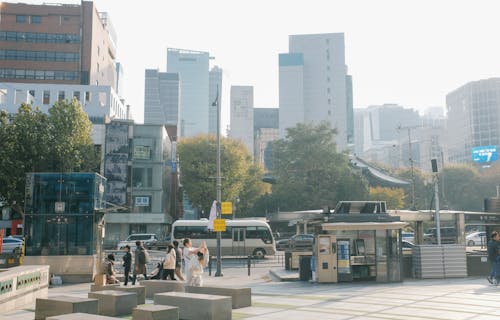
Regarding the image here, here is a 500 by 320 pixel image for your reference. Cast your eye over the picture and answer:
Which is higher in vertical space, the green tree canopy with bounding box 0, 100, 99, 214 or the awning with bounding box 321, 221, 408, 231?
the green tree canopy with bounding box 0, 100, 99, 214

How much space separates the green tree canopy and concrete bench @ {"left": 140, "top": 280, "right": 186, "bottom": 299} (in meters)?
22.3

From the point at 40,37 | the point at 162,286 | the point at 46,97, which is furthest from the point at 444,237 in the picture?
the point at 40,37

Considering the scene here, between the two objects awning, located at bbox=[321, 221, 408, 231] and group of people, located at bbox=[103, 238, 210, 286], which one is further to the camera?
awning, located at bbox=[321, 221, 408, 231]

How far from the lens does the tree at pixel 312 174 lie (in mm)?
62344

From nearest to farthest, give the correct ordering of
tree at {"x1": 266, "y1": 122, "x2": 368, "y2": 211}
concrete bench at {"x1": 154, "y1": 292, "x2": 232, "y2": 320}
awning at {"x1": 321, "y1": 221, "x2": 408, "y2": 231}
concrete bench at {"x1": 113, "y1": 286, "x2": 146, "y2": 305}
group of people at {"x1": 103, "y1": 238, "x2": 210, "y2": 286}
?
concrete bench at {"x1": 154, "y1": 292, "x2": 232, "y2": 320} → concrete bench at {"x1": 113, "y1": 286, "x2": 146, "y2": 305} → group of people at {"x1": 103, "y1": 238, "x2": 210, "y2": 286} → awning at {"x1": 321, "y1": 221, "x2": 408, "y2": 231} → tree at {"x1": 266, "y1": 122, "x2": 368, "y2": 211}

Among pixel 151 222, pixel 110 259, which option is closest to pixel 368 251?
pixel 110 259

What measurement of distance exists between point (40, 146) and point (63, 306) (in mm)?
27063

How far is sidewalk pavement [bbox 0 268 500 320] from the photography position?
12079 millimetres

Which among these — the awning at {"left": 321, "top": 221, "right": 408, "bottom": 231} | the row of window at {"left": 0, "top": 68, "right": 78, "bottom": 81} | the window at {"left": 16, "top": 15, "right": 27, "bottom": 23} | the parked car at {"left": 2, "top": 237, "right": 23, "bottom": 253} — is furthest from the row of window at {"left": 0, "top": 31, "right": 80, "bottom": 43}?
the awning at {"left": 321, "top": 221, "right": 408, "bottom": 231}

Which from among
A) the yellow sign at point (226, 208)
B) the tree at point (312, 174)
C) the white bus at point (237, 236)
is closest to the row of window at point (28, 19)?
the tree at point (312, 174)

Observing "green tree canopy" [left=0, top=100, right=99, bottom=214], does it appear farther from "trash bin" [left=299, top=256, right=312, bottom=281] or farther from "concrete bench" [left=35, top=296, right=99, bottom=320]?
"concrete bench" [left=35, top=296, right=99, bottom=320]

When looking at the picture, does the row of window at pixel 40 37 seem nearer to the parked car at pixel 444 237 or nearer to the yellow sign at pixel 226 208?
the parked car at pixel 444 237

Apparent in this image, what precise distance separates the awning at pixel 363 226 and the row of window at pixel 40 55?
6416 centimetres

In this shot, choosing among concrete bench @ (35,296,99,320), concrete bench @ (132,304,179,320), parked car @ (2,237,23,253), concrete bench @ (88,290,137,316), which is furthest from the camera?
parked car @ (2,237,23,253)
